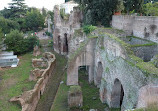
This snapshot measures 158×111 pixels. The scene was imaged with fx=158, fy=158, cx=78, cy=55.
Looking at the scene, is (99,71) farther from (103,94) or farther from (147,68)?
(147,68)

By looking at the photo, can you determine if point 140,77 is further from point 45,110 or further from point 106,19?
point 106,19

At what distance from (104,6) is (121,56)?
11283mm

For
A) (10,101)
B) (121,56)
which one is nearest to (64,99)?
(10,101)

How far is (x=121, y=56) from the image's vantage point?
9.38m

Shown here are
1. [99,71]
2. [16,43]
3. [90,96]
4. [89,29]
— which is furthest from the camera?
[16,43]

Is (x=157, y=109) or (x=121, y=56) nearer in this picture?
(x=157, y=109)

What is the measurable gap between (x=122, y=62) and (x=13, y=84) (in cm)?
1029

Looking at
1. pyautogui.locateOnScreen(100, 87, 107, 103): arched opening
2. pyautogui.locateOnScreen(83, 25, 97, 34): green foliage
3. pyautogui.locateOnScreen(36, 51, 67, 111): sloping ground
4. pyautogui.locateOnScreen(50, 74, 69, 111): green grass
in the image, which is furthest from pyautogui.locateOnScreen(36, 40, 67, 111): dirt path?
pyautogui.locateOnScreen(83, 25, 97, 34): green foliage

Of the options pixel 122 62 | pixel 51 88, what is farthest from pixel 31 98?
pixel 122 62

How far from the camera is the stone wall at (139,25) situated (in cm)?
1413

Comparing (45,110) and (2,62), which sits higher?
(2,62)

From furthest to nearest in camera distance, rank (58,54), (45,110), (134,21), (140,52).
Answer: (58,54) < (134,21) < (140,52) < (45,110)

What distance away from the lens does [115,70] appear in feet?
33.2

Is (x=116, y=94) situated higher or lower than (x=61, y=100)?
higher
